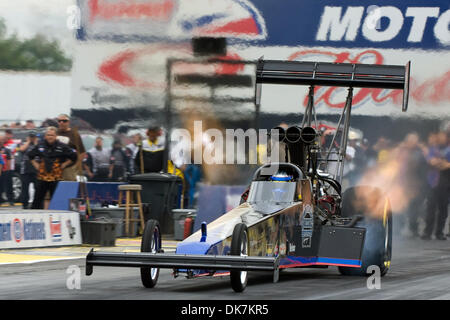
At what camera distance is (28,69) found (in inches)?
1082

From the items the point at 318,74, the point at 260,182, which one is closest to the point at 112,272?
the point at 260,182

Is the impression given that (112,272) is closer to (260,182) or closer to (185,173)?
(260,182)

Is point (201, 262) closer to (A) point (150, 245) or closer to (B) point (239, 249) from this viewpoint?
(B) point (239, 249)

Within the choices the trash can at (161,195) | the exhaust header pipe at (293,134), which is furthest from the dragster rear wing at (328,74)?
the trash can at (161,195)

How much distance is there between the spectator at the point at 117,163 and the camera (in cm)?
2664

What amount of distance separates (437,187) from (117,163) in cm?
796

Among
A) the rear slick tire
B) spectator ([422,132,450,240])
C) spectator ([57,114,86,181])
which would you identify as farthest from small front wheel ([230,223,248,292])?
spectator ([422,132,450,240])

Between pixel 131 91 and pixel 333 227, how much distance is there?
1237 cm

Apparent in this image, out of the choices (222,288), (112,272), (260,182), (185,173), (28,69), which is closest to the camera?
(222,288)

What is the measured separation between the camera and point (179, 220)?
75.5ft

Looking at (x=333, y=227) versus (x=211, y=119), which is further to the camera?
(x=211, y=119)

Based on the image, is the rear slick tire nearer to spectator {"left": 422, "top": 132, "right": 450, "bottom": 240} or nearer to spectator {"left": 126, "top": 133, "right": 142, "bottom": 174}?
spectator {"left": 422, "top": 132, "right": 450, "bottom": 240}

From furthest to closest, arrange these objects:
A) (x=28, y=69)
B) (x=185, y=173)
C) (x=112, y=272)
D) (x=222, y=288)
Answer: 1. (x=28, y=69)
2. (x=185, y=173)
3. (x=112, y=272)
4. (x=222, y=288)

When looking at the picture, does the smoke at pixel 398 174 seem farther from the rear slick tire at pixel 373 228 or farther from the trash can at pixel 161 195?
the rear slick tire at pixel 373 228
